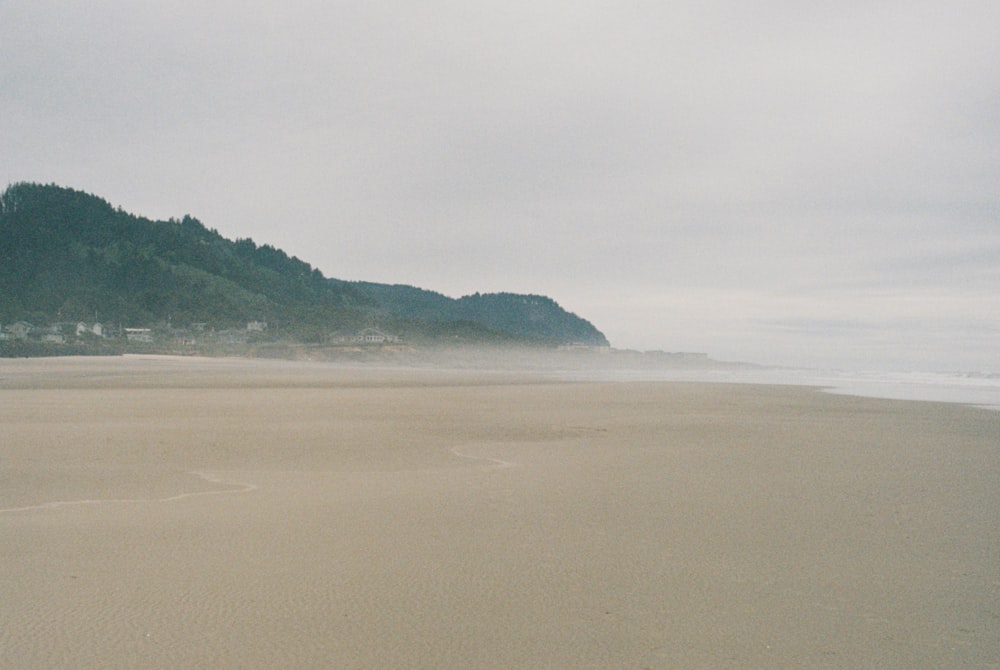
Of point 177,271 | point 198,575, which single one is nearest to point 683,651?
point 198,575

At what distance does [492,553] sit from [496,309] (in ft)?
565

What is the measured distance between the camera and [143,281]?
3819 inches

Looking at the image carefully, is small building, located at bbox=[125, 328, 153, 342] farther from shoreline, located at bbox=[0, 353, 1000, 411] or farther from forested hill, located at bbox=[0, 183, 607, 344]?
shoreline, located at bbox=[0, 353, 1000, 411]

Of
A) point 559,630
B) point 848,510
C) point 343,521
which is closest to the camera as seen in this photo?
point 559,630

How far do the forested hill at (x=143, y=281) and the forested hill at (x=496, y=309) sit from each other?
38.3 metres

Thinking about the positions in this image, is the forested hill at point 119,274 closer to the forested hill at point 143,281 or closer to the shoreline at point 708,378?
the forested hill at point 143,281

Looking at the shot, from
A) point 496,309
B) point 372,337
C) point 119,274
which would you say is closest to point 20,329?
point 119,274

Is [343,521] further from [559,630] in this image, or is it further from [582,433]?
[582,433]

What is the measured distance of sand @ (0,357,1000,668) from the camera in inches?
131

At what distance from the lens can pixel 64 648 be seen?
10.6 feet

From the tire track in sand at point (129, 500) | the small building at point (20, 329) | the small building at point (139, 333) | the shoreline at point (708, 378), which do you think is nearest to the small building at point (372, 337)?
the shoreline at point (708, 378)

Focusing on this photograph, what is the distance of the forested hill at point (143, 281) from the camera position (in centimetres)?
8806

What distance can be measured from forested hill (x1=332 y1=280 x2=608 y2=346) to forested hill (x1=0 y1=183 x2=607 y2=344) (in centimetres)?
3831

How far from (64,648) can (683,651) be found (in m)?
3.16
